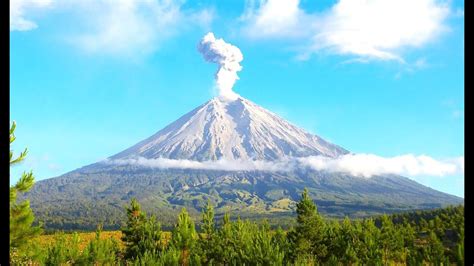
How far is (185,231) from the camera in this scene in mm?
23688

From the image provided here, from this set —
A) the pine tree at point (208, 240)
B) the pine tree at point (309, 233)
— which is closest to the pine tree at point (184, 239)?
the pine tree at point (208, 240)

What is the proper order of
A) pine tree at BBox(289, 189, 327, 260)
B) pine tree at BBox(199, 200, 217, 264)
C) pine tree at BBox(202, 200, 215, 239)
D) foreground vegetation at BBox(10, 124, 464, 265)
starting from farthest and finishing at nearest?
pine tree at BBox(289, 189, 327, 260) → pine tree at BBox(202, 200, 215, 239) → pine tree at BBox(199, 200, 217, 264) → foreground vegetation at BBox(10, 124, 464, 265)

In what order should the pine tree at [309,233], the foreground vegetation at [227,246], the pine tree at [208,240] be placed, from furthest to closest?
1. the pine tree at [309,233]
2. the pine tree at [208,240]
3. the foreground vegetation at [227,246]

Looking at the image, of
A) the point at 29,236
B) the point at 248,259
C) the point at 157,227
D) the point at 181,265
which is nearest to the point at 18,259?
the point at 29,236

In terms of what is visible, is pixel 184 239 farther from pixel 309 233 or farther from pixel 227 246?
pixel 309 233

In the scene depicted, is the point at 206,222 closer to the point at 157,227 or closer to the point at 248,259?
the point at 157,227

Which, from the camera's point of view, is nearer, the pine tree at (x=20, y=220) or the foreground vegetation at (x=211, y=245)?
the foreground vegetation at (x=211, y=245)

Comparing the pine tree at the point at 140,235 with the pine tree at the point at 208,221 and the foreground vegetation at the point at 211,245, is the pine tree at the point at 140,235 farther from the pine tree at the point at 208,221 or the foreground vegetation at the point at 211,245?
the pine tree at the point at 208,221

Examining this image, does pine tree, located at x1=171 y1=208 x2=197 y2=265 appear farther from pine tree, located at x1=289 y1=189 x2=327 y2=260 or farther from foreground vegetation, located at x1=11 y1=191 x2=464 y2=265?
pine tree, located at x1=289 y1=189 x2=327 y2=260

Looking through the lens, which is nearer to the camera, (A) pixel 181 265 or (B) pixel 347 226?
(A) pixel 181 265

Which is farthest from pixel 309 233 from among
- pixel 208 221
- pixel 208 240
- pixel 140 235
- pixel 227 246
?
pixel 140 235

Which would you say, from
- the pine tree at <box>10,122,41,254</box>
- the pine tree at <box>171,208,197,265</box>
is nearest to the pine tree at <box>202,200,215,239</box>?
the pine tree at <box>171,208,197,265</box>
